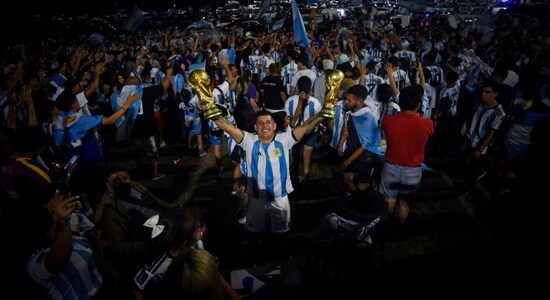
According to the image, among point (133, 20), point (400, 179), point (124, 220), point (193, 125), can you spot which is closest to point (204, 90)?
point (124, 220)

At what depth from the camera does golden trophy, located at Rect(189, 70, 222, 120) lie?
3.65 m

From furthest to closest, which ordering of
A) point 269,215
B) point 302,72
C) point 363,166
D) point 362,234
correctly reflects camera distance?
point 302,72 < point 363,166 < point 269,215 < point 362,234

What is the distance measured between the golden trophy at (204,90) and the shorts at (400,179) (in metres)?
2.74

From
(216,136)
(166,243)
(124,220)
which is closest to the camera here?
(166,243)

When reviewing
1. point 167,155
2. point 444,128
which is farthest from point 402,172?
point 167,155

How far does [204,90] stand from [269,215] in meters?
1.96

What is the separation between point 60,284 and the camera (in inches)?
106

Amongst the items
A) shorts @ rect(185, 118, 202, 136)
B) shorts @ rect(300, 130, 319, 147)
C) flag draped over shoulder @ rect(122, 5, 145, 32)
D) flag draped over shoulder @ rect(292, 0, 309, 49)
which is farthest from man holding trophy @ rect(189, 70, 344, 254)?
flag draped over shoulder @ rect(122, 5, 145, 32)

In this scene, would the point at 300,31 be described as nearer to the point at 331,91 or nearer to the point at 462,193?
the point at 331,91

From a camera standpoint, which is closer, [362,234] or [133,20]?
[362,234]

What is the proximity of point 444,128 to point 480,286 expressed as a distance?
4735mm

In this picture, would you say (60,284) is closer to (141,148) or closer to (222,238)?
(222,238)

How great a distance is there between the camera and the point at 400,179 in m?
4.77

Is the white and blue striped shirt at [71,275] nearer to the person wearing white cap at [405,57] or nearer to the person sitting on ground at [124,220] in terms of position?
the person sitting on ground at [124,220]
